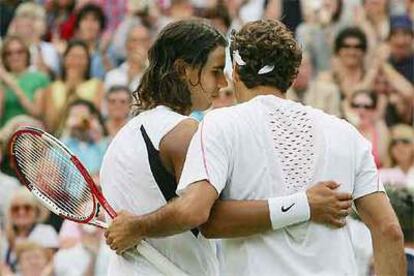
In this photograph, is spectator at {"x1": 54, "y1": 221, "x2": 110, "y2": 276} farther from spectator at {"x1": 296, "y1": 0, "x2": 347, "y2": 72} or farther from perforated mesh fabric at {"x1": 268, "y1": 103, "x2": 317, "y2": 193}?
perforated mesh fabric at {"x1": 268, "y1": 103, "x2": 317, "y2": 193}

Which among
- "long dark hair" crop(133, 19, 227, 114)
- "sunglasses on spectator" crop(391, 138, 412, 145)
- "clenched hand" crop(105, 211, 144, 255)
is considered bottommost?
"sunglasses on spectator" crop(391, 138, 412, 145)

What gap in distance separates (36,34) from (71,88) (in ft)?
2.55

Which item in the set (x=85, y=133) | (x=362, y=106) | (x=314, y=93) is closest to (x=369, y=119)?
(x=362, y=106)

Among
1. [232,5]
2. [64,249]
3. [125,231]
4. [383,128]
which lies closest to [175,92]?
[125,231]

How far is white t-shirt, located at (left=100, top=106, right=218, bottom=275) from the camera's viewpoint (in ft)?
18.0

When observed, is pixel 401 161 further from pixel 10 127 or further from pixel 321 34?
pixel 10 127

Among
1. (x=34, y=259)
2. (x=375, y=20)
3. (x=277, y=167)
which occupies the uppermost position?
(x=277, y=167)

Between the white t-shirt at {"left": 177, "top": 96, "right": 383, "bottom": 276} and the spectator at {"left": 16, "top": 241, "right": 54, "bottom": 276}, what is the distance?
588cm

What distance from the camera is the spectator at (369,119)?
11.8 m

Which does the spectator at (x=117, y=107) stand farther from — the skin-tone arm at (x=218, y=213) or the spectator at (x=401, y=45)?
the skin-tone arm at (x=218, y=213)

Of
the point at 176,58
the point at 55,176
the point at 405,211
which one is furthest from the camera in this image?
the point at 405,211

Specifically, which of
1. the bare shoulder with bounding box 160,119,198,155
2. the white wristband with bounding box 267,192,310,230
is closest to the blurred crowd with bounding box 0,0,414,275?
the bare shoulder with bounding box 160,119,198,155

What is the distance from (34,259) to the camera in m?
11.0

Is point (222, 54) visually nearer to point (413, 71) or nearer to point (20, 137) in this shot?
point (20, 137)
